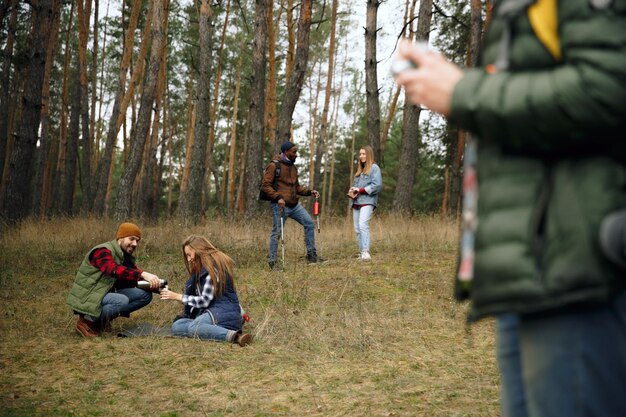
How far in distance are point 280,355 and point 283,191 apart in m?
5.07

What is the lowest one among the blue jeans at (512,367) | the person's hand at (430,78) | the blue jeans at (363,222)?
the blue jeans at (512,367)

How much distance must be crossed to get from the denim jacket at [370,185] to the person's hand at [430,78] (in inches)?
358

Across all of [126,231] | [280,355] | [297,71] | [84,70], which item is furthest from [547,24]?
[84,70]

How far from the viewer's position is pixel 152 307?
810 cm

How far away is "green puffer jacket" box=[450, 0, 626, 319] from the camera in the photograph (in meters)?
1.21

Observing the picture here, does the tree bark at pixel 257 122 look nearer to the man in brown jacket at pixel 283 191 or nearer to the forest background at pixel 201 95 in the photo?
the forest background at pixel 201 95

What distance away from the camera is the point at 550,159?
1297 millimetres

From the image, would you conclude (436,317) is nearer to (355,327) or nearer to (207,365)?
(355,327)

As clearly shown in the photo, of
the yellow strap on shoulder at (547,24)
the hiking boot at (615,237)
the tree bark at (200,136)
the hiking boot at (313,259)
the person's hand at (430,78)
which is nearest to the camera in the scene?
the hiking boot at (615,237)

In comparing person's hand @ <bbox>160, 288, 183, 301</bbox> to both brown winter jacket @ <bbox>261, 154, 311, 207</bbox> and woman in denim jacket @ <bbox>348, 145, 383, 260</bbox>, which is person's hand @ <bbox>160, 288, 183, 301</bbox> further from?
woman in denim jacket @ <bbox>348, 145, 383, 260</bbox>

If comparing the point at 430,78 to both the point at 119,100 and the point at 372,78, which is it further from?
the point at 119,100

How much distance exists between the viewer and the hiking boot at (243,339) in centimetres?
612

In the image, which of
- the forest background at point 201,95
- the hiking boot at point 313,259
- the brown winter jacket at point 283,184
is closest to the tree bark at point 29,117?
the forest background at point 201,95

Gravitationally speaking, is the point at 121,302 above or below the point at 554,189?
below
